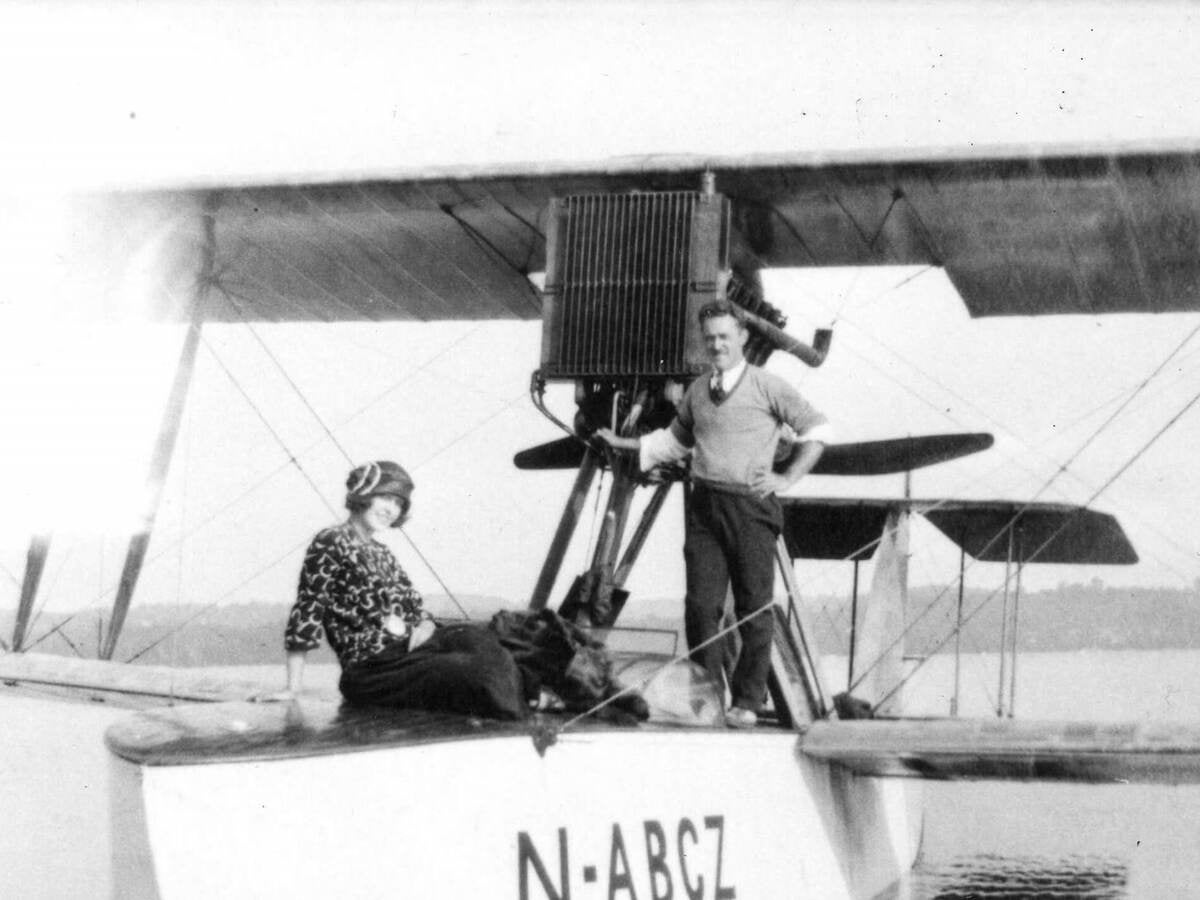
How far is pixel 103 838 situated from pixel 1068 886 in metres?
8.51

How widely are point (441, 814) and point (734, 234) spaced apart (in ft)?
16.6

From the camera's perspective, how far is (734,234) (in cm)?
900

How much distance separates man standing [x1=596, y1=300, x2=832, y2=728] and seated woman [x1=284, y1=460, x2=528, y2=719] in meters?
1.57

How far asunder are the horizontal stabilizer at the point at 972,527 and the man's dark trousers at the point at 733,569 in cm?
296

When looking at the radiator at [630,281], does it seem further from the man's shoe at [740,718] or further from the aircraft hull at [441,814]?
the aircraft hull at [441,814]

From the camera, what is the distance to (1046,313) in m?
9.73

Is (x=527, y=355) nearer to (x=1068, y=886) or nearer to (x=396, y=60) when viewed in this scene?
(x=396, y=60)

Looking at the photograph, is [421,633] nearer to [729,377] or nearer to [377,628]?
[377,628]

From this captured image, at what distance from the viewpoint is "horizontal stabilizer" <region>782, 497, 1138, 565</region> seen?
32.5ft

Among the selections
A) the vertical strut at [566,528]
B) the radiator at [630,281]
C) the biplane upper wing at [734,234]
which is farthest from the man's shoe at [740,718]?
the biplane upper wing at [734,234]

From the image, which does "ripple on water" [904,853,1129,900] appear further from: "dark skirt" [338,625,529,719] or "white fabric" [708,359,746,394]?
"dark skirt" [338,625,529,719]

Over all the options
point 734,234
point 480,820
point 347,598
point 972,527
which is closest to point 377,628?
point 347,598

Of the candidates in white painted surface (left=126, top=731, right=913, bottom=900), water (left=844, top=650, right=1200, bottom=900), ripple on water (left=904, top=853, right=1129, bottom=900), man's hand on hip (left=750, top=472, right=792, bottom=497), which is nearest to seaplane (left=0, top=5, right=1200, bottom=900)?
white painted surface (left=126, top=731, right=913, bottom=900)

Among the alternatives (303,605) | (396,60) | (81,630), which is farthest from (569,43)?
(81,630)
